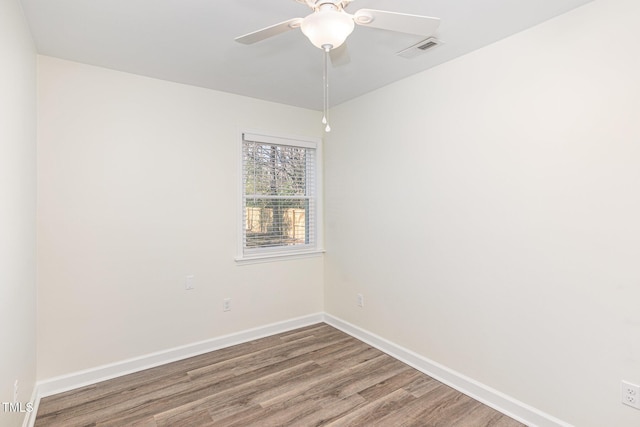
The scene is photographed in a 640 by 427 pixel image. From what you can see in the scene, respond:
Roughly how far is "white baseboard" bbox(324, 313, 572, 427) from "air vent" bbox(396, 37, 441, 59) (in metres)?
2.45

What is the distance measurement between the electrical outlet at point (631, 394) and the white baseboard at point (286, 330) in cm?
38

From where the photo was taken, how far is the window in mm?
3443

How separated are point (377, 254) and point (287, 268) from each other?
3.50 ft

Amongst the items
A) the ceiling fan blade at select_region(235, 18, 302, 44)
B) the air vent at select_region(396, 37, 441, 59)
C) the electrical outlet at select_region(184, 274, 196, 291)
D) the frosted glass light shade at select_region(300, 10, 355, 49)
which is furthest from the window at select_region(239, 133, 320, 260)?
the frosted glass light shade at select_region(300, 10, 355, 49)

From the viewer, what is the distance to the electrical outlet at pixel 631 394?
1.67 m

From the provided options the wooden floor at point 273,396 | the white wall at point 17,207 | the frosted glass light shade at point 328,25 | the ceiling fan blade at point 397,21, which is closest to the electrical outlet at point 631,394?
the wooden floor at point 273,396

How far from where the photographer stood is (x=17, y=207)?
1.79 metres

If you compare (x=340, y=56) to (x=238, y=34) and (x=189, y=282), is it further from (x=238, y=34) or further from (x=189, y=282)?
(x=189, y=282)

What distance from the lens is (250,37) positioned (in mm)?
1581

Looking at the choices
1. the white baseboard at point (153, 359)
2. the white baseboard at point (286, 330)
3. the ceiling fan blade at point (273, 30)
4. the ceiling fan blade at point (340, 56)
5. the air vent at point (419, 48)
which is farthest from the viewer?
the white baseboard at point (153, 359)

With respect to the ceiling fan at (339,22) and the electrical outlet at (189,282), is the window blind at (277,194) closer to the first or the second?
the electrical outlet at (189,282)

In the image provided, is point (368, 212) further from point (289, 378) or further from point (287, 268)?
point (289, 378)

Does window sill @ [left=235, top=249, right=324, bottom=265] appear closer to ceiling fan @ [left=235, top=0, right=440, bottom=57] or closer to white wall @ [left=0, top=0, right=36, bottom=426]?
white wall @ [left=0, top=0, right=36, bottom=426]

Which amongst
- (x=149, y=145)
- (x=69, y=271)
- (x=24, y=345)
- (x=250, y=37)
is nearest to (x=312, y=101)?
(x=149, y=145)
